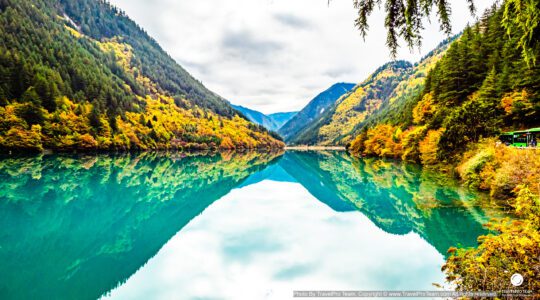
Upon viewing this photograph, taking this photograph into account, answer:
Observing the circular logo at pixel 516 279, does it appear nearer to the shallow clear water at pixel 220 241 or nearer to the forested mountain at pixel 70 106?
the shallow clear water at pixel 220 241

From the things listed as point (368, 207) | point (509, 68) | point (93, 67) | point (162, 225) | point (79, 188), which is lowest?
point (368, 207)

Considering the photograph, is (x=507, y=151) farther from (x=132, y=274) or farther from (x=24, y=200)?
(x=24, y=200)

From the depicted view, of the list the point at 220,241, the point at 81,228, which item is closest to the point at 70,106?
the point at 81,228

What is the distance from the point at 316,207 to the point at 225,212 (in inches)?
290

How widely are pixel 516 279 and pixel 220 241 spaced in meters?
12.3

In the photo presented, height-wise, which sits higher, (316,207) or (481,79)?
(481,79)

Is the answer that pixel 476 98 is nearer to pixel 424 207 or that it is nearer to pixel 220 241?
pixel 424 207

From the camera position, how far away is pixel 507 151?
70.0 ft

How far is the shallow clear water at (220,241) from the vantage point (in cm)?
1000

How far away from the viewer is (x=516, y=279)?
5293mm

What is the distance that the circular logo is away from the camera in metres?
5.25

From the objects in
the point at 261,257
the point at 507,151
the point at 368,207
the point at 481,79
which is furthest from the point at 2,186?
the point at 481,79

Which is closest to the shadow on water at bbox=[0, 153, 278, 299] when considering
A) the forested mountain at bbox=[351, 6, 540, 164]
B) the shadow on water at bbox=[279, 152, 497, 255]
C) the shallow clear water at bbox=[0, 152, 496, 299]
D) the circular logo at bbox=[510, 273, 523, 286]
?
the shallow clear water at bbox=[0, 152, 496, 299]

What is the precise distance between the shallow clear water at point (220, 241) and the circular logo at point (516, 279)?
15.5ft
